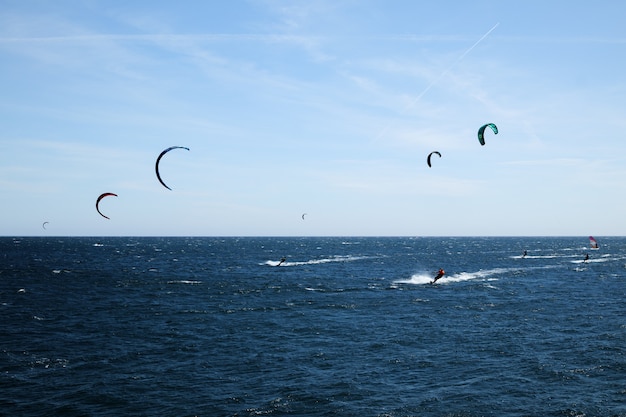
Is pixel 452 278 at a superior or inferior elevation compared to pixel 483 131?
inferior

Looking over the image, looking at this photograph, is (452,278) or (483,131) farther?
(452,278)

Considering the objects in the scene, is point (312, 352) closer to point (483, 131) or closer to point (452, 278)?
point (483, 131)

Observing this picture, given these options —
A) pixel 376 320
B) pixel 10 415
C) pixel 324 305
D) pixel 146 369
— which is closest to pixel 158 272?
pixel 324 305

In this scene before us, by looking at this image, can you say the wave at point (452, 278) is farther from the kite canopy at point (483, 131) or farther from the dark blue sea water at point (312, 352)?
the kite canopy at point (483, 131)

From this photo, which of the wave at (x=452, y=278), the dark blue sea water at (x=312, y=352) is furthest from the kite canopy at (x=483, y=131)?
the wave at (x=452, y=278)

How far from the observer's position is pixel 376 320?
44719 millimetres

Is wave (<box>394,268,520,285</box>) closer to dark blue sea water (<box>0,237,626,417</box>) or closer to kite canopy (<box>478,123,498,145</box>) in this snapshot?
dark blue sea water (<box>0,237,626,417</box>)

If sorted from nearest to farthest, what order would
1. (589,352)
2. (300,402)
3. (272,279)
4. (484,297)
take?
(300,402) → (589,352) → (484,297) → (272,279)

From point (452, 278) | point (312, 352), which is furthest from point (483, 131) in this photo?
point (452, 278)

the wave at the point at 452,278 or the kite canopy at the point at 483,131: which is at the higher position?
the kite canopy at the point at 483,131

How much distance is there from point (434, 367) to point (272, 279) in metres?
53.2

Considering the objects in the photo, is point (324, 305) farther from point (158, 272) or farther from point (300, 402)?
point (158, 272)

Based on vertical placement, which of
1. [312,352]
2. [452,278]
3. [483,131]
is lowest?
[312,352]

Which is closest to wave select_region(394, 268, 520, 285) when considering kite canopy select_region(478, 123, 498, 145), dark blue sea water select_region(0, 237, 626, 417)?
dark blue sea water select_region(0, 237, 626, 417)
